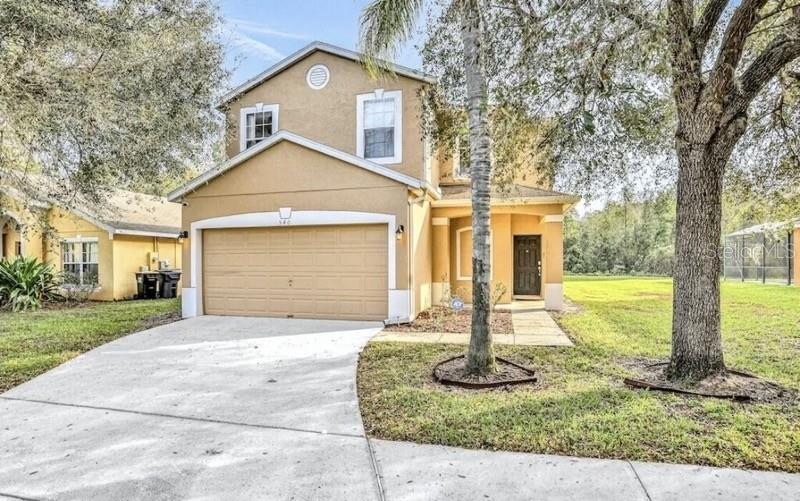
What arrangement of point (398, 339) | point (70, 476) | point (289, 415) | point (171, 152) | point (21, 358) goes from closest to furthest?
point (70, 476)
point (289, 415)
point (21, 358)
point (398, 339)
point (171, 152)


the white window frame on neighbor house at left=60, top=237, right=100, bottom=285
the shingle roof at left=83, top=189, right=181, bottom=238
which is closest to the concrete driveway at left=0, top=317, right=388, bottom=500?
the shingle roof at left=83, top=189, right=181, bottom=238

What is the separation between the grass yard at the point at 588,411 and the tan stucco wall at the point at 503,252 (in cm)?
471

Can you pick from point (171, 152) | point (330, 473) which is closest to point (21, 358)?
point (171, 152)

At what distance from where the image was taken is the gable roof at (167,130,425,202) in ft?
33.3

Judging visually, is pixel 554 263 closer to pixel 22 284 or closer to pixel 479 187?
pixel 479 187

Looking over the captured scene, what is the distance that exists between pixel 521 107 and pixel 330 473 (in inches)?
211

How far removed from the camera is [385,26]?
7320 millimetres

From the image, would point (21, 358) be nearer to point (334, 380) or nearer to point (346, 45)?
point (334, 380)

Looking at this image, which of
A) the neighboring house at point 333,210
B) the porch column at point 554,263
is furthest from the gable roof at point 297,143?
the porch column at point 554,263

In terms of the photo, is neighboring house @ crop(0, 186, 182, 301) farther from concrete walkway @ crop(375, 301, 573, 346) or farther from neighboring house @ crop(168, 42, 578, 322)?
concrete walkway @ crop(375, 301, 573, 346)

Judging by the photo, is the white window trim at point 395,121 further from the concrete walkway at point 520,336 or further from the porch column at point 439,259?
the concrete walkway at point 520,336

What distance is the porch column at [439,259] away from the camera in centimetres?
1336

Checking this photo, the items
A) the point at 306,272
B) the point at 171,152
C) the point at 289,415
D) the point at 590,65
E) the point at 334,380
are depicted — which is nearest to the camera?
the point at 289,415

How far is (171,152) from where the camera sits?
9.61 metres
